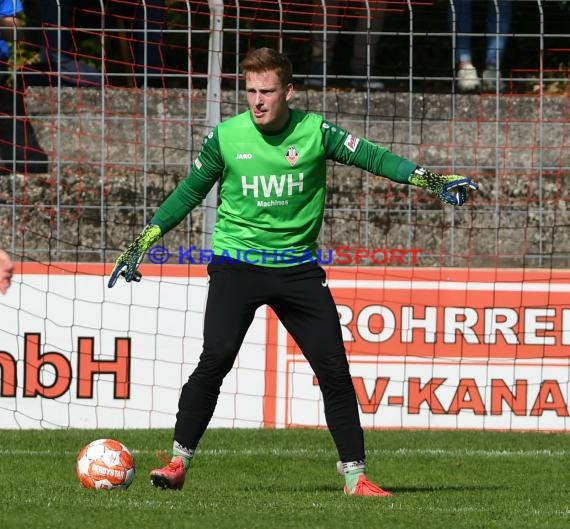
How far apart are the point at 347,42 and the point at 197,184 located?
19.2ft

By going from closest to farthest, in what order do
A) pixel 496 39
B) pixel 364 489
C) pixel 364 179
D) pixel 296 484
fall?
pixel 364 489 → pixel 296 484 → pixel 496 39 → pixel 364 179

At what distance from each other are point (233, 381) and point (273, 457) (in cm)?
162

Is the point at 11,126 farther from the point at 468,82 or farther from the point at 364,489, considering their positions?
the point at 364,489

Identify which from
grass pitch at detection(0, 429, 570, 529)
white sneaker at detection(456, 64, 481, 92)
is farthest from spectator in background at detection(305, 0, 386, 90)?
grass pitch at detection(0, 429, 570, 529)

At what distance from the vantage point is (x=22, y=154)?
12.8 metres

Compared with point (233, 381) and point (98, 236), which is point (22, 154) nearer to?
point (98, 236)

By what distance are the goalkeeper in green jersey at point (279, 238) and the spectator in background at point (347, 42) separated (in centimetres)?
463

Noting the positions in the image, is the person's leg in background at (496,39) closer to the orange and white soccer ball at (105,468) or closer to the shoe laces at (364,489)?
the shoe laces at (364,489)

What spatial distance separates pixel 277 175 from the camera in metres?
6.94

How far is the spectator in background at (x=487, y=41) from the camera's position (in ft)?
38.8

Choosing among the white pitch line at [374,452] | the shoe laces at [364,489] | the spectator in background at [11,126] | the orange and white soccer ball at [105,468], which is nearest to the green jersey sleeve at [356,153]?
the shoe laces at [364,489]

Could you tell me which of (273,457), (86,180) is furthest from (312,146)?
(86,180)

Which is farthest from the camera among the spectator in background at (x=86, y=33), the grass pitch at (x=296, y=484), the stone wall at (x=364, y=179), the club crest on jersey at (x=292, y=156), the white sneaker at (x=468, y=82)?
the white sneaker at (x=468, y=82)

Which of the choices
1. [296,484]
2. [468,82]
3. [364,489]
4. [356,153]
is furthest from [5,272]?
[468,82]
